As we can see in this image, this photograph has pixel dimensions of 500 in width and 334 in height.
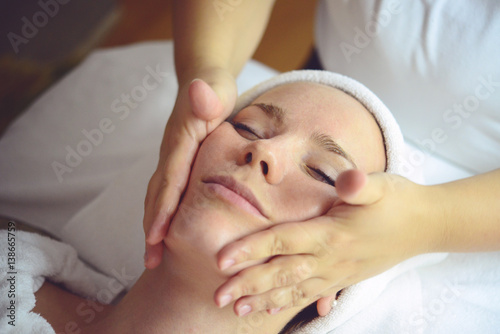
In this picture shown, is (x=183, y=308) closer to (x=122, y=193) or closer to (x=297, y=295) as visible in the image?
(x=297, y=295)

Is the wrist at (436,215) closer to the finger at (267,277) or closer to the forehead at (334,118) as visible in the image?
the forehead at (334,118)

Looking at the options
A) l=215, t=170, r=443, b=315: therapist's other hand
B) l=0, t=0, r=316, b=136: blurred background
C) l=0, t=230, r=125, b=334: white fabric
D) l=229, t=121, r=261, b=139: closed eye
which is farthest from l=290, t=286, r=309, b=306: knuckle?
l=0, t=0, r=316, b=136: blurred background

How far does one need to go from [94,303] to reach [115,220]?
281mm

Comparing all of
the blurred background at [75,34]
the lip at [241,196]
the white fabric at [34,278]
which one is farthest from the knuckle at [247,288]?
the blurred background at [75,34]

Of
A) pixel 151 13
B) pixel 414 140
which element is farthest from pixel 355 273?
pixel 151 13

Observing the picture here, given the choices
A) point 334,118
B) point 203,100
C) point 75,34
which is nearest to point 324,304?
point 334,118

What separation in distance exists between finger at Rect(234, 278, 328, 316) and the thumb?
204 millimetres

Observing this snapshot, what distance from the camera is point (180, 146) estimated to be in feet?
3.26

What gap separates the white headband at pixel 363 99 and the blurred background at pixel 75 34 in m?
1.25

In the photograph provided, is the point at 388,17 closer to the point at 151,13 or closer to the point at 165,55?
the point at 165,55

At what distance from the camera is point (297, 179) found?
91cm

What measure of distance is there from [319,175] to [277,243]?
0.74 ft

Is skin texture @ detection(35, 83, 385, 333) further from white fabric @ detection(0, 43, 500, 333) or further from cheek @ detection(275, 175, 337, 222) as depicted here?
white fabric @ detection(0, 43, 500, 333)

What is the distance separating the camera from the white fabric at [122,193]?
116 cm
